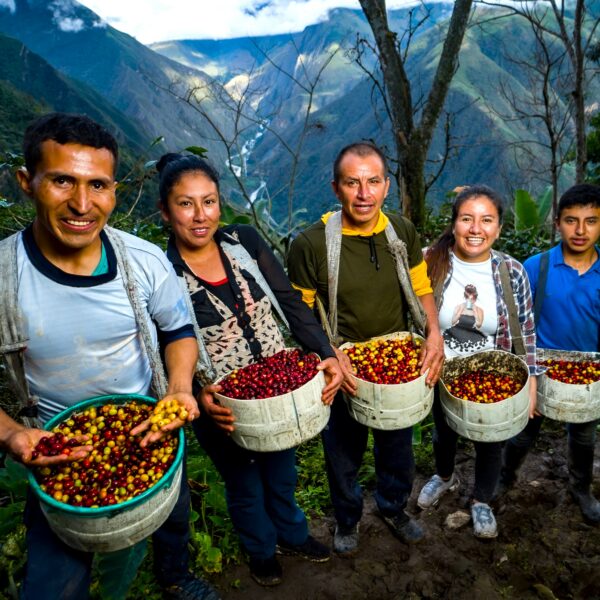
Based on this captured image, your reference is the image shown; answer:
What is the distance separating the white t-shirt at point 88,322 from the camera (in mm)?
1587

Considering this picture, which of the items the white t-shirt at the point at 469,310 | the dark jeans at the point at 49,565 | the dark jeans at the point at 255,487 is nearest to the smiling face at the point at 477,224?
the white t-shirt at the point at 469,310

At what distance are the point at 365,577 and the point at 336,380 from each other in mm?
1250

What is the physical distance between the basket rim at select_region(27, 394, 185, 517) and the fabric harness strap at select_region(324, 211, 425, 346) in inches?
38.3

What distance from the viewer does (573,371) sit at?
2.49 metres

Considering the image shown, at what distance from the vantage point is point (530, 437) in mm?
2779

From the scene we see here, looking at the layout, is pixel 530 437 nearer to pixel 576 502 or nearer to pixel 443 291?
pixel 576 502

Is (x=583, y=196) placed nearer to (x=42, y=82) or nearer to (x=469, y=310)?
(x=469, y=310)

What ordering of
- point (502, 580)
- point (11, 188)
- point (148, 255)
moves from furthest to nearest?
point (11, 188) → point (502, 580) → point (148, 255)

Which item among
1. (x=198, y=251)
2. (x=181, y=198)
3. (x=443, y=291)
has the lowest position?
(x=443, y=291)

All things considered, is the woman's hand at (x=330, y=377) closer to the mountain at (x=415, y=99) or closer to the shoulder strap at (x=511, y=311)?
the shoulder strap at (x=511, y=311)

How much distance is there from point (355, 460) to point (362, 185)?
57.5 inches

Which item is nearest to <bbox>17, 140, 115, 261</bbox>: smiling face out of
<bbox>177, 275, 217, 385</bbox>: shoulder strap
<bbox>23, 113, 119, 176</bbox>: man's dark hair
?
<bbox>23, 113, 119, 176</bbox>: man's dark hair

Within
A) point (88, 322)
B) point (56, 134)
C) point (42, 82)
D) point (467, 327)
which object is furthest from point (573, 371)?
point (42, 82)

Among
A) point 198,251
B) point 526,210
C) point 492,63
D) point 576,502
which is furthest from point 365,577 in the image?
point 492,63
